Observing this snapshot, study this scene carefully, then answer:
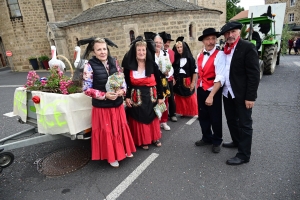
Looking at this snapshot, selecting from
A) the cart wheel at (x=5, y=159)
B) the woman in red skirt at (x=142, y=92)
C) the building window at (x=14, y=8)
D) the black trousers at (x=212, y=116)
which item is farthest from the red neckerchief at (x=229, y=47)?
the building window at (x=14, y=8)

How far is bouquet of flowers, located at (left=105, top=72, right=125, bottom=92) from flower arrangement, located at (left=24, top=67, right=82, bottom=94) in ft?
1.55

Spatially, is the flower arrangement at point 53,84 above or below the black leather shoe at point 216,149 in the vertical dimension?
above

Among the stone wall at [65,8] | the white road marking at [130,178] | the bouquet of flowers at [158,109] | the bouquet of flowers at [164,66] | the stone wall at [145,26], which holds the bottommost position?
the white road marking at [130,178]

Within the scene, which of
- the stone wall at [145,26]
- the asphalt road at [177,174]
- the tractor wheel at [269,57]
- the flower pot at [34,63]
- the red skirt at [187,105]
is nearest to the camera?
the asphalt road at [177,174]

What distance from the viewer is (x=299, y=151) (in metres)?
3.11

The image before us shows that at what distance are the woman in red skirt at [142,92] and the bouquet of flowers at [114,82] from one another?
16.7 inches

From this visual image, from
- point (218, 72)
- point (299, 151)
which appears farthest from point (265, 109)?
point (218, 72)

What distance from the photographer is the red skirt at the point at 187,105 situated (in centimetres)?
477

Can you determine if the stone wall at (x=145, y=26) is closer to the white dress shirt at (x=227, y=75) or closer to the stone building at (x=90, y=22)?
the stone building at (x=90, y=22)

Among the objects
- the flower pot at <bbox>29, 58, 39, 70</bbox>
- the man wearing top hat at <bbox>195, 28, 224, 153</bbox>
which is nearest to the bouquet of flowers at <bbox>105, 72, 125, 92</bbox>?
the man wearing top hat at <bbox>195, 28, 224, 153</bbox>

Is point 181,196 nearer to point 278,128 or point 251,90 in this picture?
point 251,90

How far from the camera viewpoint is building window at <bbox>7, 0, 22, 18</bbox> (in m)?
18.0

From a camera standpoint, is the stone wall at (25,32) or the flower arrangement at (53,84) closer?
the flower arrangement at (53,84)

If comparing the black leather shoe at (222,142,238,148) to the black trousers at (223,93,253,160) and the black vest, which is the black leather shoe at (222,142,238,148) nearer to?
the black trousers at (223,93,253,160)
